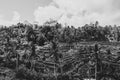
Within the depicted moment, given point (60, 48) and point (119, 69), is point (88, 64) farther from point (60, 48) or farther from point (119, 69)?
point (60, 48)

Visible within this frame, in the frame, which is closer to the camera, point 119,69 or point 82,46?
point 119,69

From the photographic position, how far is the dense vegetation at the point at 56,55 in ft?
232

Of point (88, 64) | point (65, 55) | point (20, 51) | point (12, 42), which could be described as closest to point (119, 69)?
point (88, 64)

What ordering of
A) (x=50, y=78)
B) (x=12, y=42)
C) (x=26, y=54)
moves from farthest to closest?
(x=12, y=42) < (x=26, y=54) < (x=50, y=78)

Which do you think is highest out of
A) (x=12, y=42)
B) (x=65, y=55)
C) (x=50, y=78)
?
(x=12, y=42)

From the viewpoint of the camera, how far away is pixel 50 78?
66.9 meters

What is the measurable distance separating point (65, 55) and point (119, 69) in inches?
958

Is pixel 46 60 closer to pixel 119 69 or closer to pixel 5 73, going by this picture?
pixel 5 73

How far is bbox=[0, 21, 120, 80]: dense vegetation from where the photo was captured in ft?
232

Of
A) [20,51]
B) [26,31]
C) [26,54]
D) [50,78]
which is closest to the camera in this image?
[50,78]

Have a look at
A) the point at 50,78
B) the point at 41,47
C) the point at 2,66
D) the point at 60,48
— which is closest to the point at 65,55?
the point at 60,48

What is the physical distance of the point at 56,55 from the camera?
78375 mm

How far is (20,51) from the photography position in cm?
9106

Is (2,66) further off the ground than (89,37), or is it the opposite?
(89,37)
